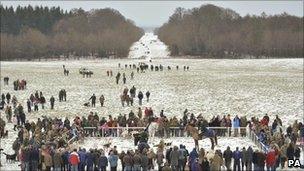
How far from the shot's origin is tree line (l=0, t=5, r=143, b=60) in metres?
113

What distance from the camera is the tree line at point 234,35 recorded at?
11219 cm

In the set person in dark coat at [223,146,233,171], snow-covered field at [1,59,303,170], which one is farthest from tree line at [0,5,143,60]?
person in dark coat at [223,146,233,171]

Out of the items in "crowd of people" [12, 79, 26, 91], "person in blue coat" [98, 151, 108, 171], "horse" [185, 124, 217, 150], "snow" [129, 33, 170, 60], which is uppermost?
"snow" [129, 33, 170, 60]

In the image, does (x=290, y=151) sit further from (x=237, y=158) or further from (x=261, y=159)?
(x=237, y=158)

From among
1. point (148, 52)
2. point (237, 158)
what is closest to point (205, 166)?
point (237, 158)

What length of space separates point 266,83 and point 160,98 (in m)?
14.0

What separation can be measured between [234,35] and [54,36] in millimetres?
44548

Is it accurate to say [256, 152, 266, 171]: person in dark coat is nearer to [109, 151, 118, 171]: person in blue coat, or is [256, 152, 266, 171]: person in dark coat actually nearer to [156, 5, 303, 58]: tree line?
[109, 151, 118, 171]: person in blue coat

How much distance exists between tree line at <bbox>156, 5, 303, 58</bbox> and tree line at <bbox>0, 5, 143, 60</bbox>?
14.3 meters

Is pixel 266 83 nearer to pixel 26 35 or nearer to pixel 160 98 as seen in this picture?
pixel 160 98

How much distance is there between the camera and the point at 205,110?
37.5 metres

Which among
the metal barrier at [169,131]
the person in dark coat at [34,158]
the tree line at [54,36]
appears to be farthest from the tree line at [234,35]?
the person in dark coat at [34,158]

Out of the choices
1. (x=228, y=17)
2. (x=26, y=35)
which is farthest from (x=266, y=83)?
(x=228, y=17)

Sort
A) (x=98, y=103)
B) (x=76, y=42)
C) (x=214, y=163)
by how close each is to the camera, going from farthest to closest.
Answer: (x=76, y=42), (x=98, y=103), (x=214, y=163)
